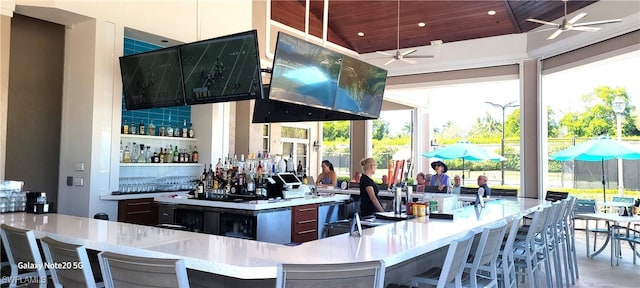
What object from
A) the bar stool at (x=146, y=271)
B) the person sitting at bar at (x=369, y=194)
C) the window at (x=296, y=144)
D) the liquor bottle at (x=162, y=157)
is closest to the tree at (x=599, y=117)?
the window at (x=296, y=144)

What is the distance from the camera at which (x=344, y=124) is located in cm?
1709

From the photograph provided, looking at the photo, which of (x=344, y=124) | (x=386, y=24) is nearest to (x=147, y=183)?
(x=386, y=24)

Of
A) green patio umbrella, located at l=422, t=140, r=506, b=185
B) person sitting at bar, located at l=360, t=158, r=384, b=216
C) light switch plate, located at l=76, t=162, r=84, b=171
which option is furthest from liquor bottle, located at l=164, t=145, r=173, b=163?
green patio umbrella, located at l=422, t=140, r=506, b=185

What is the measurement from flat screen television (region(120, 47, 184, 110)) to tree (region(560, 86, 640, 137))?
15.4 metres

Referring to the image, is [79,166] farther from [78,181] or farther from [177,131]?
[177,131]

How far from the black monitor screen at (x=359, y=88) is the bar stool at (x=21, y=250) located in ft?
11.4

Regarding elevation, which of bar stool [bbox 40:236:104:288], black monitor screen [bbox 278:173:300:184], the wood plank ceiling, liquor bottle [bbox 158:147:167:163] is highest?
the wood plank ceiling

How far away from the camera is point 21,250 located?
7.95ft

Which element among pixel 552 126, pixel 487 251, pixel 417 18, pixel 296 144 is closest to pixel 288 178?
pixel 487 251

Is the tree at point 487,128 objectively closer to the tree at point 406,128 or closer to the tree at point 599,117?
the tree at point 599,117

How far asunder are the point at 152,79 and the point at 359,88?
2.52 m

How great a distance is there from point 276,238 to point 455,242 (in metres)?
2.85

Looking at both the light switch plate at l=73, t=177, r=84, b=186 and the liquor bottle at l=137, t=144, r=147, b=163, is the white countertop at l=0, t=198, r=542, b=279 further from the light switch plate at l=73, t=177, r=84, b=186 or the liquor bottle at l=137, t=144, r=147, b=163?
the liquor bottle at l=137, t=144, r=147, b=163

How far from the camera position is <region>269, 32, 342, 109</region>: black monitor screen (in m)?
4.36
